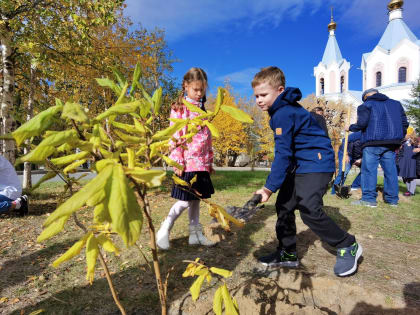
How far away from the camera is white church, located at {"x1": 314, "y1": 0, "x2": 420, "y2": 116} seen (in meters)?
35.6

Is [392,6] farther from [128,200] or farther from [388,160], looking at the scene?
[128,200]

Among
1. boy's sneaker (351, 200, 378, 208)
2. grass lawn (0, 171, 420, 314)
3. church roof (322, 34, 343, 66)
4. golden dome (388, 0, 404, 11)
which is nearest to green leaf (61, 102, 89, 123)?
grass lawn (0, 171, 420, 314)

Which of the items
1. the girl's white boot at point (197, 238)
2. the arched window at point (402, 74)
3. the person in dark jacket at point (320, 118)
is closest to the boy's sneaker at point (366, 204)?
the person in dark jacket at point (320, 118)

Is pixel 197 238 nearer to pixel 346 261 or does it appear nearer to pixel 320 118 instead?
pixel 346 261

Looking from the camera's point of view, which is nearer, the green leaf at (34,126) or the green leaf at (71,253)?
the green leaf at (34,126)

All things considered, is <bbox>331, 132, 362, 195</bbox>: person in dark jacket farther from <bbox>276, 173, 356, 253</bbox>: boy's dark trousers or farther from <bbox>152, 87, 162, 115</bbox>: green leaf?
<bbox>152, 87, 162, 115</bbox>: green leaf

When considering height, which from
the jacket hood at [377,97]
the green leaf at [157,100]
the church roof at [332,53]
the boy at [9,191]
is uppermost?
the church roof at [332,53]

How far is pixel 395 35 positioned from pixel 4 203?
2012 inches

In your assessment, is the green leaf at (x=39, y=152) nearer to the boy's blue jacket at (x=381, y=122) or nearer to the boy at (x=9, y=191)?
the boy at (x=9, y=191)

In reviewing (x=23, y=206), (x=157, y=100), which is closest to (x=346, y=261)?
(x=157, y=100)

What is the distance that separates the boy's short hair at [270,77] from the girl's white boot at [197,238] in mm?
1628

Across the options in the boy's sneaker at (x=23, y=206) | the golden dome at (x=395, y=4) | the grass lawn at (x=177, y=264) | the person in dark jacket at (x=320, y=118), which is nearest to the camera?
the grass lawn at (x=177, y=264)

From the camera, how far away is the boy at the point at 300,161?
6.27 ft

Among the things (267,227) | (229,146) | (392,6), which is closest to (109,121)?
(267,227)
